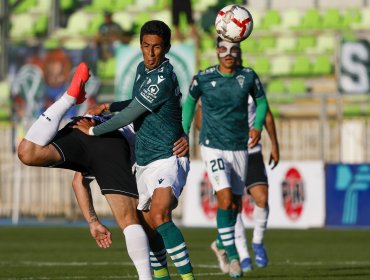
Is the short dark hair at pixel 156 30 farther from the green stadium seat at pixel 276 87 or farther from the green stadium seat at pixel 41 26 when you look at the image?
the green stadium seat at pixel 41 26

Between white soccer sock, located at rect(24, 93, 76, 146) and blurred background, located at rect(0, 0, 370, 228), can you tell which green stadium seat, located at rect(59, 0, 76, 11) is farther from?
white soccer sock, located at rect(24, 93, 76, 146)

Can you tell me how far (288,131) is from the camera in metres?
23.5

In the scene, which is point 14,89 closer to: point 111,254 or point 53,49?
point 53,49

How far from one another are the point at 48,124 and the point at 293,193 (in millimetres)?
12989

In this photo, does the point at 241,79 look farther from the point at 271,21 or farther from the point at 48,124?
the point at 271,21

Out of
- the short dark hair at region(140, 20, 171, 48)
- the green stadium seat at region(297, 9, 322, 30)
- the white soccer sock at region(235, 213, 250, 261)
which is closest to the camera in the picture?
the short dark hair at region(140, 20, 171, 48)

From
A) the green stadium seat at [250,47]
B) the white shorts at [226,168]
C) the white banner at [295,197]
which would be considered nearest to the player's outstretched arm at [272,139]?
the white shorts at [226,168]

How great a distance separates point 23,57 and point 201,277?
17.3 metres

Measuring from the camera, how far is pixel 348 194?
21391 mm

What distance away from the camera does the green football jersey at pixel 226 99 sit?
12.2 m

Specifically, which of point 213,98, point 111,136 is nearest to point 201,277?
point 213,98

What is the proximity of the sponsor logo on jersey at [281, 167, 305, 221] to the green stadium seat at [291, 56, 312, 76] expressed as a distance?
8973 mm

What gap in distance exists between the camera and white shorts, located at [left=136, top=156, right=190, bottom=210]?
8953mm

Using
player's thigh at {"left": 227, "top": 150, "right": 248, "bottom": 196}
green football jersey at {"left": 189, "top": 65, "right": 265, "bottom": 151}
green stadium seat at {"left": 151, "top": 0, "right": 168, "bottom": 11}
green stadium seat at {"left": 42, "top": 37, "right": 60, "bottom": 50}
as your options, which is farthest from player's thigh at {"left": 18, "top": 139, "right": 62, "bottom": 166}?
green stadium seat at {"left": 151, "top": 0, "right": 168, "bottom": 11}
